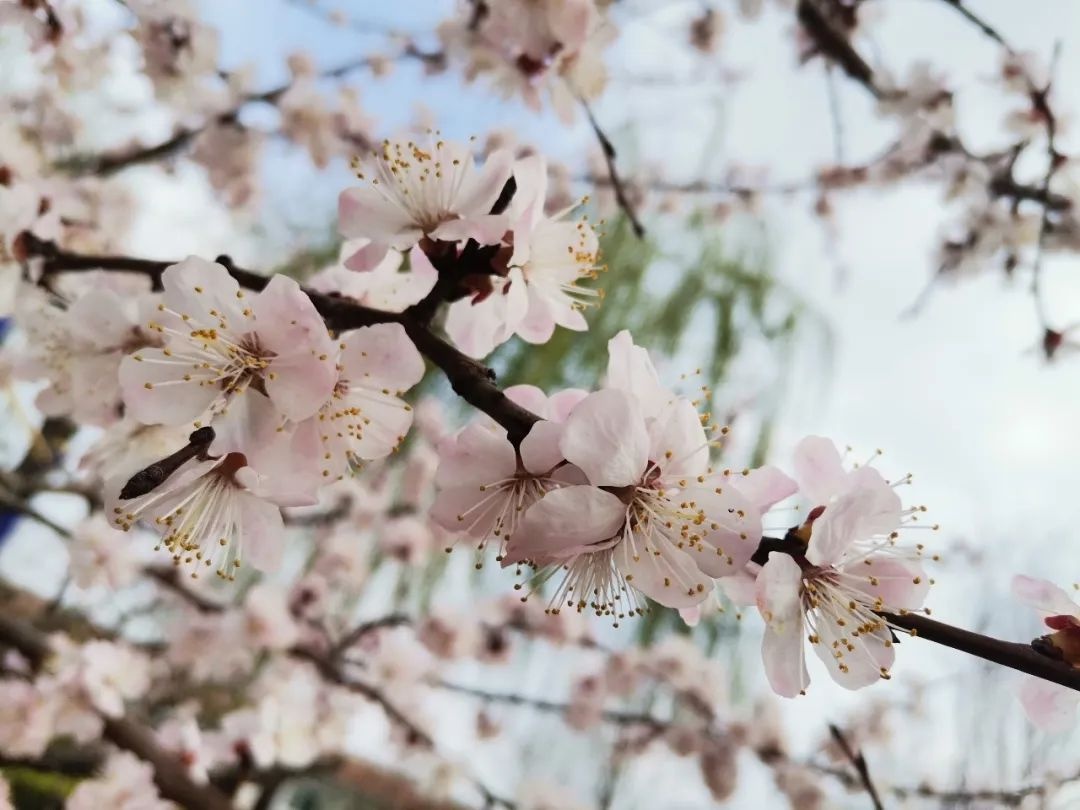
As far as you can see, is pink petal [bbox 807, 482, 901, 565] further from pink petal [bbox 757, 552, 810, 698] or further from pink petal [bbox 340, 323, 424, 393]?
pink petal [bbox 340, 323, 424, 393]

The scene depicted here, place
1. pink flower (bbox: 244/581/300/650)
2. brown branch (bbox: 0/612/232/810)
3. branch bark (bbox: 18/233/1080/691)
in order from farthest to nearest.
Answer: pink flower (bbox: 244/581/300/650) → brown branch (bbox: 0/612/232/810) → branch bark (bbox: 18/233/1080/691)

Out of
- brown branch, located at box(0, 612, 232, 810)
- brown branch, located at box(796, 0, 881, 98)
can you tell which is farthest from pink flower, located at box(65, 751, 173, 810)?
brown branch, located at box(796, 0, 881, 98)

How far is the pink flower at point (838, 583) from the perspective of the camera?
40 centimetres

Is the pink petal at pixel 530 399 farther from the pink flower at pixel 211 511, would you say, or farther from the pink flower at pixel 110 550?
the pink flower at pixel 110 550

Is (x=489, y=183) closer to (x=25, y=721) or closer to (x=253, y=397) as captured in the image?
(x=253, y=397)

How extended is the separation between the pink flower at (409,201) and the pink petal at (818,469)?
229 millimetres

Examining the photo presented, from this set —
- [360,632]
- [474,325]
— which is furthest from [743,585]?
[360,632]

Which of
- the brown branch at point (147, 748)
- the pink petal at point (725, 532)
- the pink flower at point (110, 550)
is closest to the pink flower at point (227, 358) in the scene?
the pink petal at point (725, 532)

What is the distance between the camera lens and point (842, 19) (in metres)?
1.29

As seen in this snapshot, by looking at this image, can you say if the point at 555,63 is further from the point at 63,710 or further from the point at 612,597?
the point at 63,710

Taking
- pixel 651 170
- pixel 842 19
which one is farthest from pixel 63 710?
pixel 651 170

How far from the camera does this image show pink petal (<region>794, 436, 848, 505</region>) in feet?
1.49

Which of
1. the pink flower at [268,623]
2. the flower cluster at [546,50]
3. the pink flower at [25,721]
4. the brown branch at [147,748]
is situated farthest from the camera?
the pink flower at [268,623]

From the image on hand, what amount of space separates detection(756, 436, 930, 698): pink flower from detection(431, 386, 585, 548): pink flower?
0.42ft
